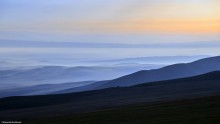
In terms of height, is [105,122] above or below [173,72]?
below

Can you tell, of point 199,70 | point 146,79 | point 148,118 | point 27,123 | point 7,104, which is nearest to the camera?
point 148,118

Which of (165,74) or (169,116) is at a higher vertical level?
(165,74)

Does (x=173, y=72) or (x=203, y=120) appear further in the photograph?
(x=173, y=72)

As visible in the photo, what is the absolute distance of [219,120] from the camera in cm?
3547

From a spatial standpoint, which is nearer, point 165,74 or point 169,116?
point 169,116

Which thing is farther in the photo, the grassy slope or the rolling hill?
the rolling hill

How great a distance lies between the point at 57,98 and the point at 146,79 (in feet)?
270

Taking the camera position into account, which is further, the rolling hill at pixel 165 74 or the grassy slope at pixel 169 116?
the rolling hill at pixel 165 74

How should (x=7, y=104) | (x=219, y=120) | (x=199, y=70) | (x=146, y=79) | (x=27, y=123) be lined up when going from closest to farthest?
(x=219, y=120), (x=27, y=123), (x=7, y=104), (x=146, y=79), (x=199, y=70)

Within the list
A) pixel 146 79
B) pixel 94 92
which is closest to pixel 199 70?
pixel 146 79

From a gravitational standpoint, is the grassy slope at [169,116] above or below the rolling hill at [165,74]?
below

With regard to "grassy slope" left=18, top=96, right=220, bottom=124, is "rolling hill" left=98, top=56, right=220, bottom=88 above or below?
above

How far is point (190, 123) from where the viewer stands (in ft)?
119

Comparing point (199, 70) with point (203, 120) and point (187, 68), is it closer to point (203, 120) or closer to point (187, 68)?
point (187, 68)
